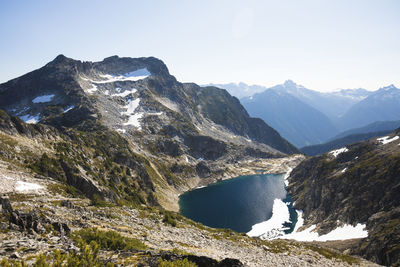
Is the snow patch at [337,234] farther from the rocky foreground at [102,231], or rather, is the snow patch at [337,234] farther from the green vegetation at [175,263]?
the green vegetation at [175,263]

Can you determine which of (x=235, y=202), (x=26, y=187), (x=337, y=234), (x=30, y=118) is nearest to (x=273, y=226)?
(x=337, y=234)

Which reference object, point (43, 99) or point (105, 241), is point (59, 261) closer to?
point (105, 241)

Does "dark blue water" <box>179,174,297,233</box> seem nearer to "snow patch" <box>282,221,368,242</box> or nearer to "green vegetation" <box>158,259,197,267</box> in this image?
Result: "snow patch" <box>282,221,368,242</box>

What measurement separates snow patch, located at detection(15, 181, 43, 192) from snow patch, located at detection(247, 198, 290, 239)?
7199 centimetres

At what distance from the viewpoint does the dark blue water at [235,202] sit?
104m

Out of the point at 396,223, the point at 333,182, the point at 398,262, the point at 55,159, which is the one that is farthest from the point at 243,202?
the point at 55,159

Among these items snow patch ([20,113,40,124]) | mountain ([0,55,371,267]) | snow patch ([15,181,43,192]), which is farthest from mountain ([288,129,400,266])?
snow patch ([20,113,40,124])

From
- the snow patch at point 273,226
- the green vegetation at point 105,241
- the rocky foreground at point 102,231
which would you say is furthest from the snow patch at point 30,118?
the green vegetation at point 105,241

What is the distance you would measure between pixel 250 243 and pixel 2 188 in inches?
1706

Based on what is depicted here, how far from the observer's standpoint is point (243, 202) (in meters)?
130

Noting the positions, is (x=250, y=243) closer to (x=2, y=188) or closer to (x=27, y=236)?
(x=27, y=236)

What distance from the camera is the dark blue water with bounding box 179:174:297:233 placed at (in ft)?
341

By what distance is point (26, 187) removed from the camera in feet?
135

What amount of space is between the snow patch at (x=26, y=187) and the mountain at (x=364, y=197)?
69.1m
